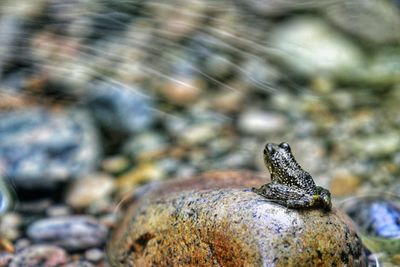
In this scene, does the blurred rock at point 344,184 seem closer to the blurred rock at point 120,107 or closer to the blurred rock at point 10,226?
the blurred rock at point 120,107

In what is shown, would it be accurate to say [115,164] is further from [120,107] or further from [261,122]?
[261,122]

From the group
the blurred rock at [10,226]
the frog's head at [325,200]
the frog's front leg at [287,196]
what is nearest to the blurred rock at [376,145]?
the frog's head at [325,200]

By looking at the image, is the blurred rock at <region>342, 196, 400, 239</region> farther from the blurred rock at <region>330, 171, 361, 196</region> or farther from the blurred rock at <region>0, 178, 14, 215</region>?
the blurred rock at <region>0, 178, 14, 215</region>

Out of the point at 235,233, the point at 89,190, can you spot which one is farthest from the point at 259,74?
the point at 235,233

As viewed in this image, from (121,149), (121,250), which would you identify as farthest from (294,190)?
(121,149)

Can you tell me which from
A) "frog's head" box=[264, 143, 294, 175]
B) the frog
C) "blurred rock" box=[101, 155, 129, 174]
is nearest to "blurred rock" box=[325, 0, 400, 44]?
"blurred rock" box=[101, 155, 129, 174]

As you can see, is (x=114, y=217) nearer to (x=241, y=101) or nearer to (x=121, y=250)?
(x=121, y=250)
